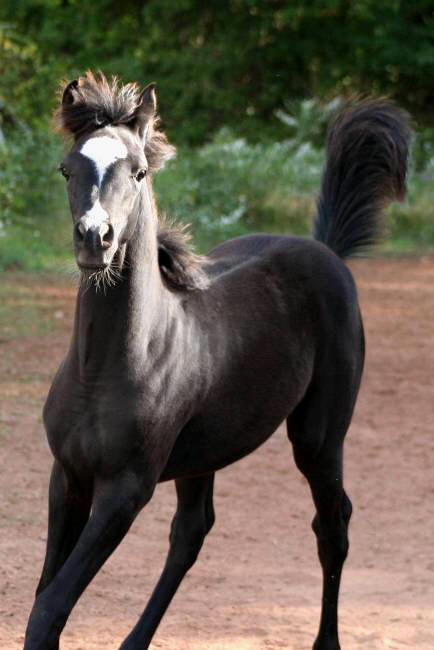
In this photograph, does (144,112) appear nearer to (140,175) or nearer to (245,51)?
(140,175)

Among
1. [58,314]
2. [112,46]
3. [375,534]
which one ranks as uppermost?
[112,46]

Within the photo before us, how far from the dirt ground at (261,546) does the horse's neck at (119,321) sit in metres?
1.43

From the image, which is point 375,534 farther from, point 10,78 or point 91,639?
point 10,78

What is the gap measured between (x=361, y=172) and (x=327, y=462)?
1.39 metres

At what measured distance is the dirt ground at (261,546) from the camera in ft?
16.2

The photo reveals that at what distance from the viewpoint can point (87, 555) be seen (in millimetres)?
3664

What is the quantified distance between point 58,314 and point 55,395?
314 inches

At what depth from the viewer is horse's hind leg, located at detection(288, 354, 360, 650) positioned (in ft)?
15.6

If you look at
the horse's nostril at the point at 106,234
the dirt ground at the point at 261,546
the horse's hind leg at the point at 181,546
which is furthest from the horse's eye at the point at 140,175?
the dirt ground at the point at 261,546

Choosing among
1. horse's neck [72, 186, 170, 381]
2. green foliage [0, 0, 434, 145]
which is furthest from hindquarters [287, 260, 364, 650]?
green foliage [0, 0, 434, 145]

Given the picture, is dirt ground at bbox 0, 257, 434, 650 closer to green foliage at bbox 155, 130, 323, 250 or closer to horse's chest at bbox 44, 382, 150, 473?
horse's chest at bbox 44, 382, 150, 473

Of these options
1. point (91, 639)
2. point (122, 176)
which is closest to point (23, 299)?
point (91, 639)

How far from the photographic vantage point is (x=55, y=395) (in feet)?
12.6

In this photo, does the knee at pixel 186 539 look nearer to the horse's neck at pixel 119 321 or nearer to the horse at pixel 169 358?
the horse at pixel 169 358
